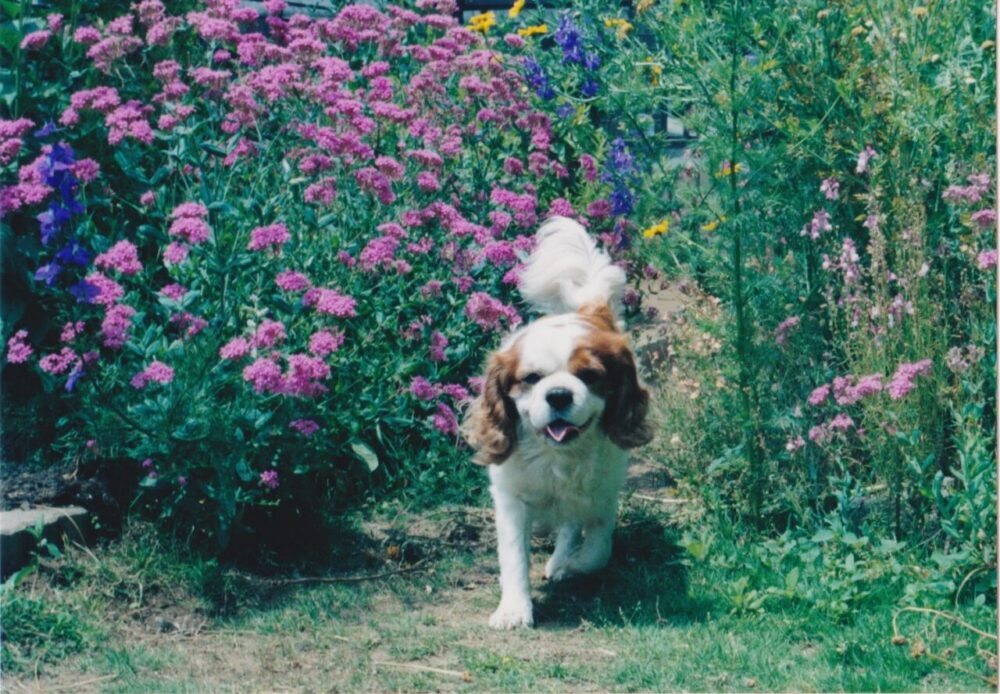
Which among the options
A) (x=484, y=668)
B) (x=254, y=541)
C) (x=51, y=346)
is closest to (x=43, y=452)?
(x=51, y=346)

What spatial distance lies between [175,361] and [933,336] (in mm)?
2734

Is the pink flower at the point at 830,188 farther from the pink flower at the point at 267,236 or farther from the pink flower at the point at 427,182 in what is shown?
the pink flower at the point at 267,236

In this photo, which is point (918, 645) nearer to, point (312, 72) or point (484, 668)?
point (484, 668)

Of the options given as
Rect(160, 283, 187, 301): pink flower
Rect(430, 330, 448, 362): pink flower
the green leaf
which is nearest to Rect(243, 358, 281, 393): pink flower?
Rect(160, 283, 187, 301): pink flower

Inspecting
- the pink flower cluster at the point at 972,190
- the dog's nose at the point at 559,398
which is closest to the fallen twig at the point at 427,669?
the dog's nose at the point at 559,398

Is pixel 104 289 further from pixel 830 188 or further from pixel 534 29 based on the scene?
pixel 534 29

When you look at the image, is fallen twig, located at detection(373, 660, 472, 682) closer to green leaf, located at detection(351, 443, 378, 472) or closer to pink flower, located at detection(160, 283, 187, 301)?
green leaf, located at detection(351, 443, 378, 472)

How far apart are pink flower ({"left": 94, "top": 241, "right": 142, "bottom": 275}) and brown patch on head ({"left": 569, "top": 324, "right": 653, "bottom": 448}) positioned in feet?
5.01

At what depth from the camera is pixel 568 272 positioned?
5289 mm

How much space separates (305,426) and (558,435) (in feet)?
2.89

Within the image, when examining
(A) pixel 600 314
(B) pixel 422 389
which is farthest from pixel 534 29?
(B) pixel 422 389

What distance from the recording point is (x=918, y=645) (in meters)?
3.76

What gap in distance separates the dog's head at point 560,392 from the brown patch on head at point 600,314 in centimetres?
2

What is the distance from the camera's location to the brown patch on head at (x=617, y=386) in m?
4.58
